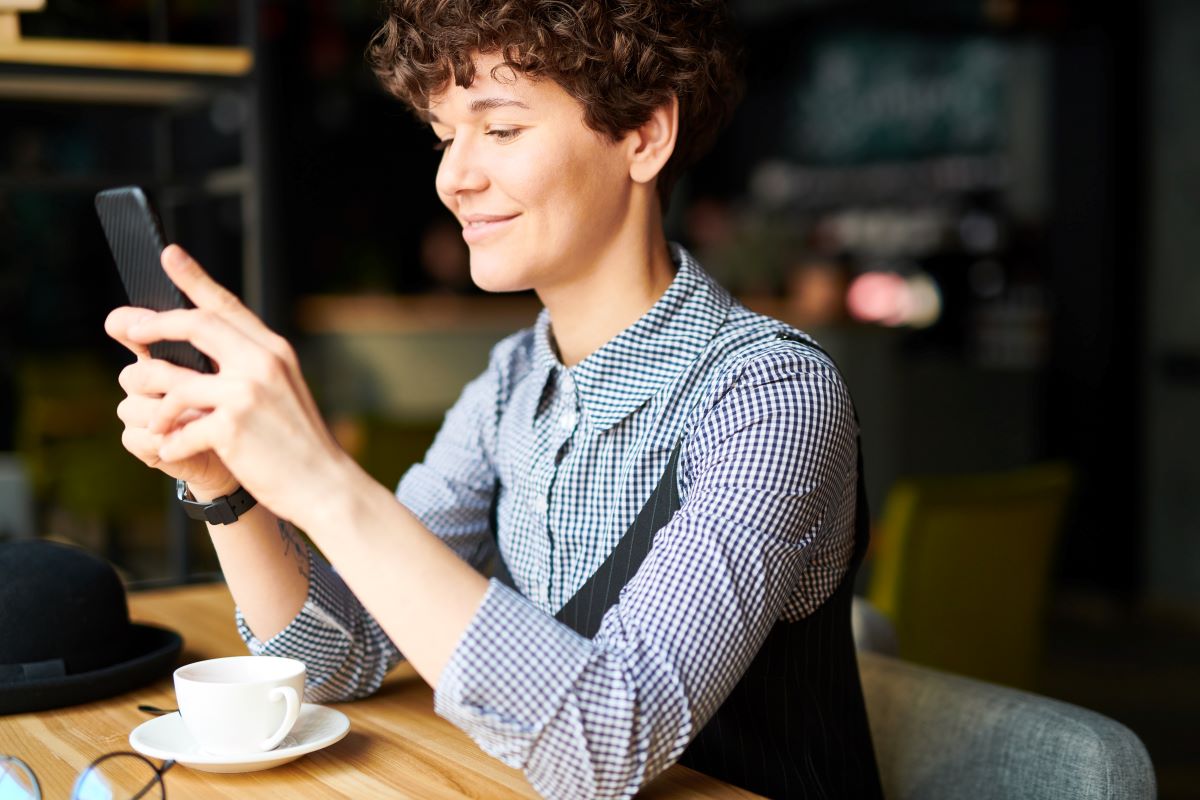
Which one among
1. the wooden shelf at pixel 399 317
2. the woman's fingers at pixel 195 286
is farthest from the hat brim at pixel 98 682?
the wooden shelf at pixel 399 317

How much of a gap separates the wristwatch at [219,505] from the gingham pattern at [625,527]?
0.44ft

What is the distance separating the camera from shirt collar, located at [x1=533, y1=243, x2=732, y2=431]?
3.96 ft

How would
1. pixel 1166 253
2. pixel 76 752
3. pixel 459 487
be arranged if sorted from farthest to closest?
pixel 1166 253, pixel 459 487, pixel 76 752

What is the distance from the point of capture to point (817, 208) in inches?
324

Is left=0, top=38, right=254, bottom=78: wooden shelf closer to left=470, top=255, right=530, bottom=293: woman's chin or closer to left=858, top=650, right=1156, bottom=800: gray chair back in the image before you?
left=470, top=255, right=530, bottom=293: woman's chin

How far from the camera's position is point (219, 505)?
105 centimetres

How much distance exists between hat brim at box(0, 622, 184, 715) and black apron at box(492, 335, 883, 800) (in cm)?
39

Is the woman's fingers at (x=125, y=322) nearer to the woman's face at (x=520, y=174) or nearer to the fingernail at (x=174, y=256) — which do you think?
the fingernail at (x=174, y=256)

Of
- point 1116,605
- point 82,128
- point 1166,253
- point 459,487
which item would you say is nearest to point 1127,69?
point 1166,253

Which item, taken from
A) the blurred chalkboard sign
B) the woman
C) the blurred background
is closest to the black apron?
the woman

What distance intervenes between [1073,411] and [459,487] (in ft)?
13.4

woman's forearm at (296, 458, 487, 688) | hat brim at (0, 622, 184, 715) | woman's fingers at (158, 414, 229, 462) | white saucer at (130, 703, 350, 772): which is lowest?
hat brim at (0, 622, 184, 715)

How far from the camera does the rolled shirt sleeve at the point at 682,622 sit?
86 cm

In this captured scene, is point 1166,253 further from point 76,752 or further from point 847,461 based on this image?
point 76,752
